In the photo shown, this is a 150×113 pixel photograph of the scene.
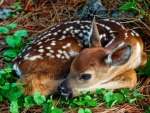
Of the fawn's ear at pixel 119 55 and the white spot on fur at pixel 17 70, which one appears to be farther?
the white spot on fur at pixel 17 70

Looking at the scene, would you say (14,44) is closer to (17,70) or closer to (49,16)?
(17,70)

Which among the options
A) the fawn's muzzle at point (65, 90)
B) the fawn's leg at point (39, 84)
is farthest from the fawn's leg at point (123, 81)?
the fawn's leg at point (39, 84)

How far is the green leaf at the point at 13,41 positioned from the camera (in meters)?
5.07

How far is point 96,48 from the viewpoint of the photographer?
424 centimetres

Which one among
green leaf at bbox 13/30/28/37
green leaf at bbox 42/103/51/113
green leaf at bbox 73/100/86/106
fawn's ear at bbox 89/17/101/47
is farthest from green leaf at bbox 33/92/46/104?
green leaf at bbox 13/30/28/37

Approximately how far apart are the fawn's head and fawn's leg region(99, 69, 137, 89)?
109 mm

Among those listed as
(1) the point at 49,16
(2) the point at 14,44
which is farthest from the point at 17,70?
(1) the point at 49,16

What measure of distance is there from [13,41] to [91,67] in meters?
1.39

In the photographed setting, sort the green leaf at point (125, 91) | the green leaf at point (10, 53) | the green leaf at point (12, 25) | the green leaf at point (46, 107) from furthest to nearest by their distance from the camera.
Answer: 1. the green leaf at point (12, 25)
2. the green leaf at point (10, 53)
3. the green leaf at point (125, 91)
4. the green leaf at point (46, 107)

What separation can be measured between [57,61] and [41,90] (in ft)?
1.23

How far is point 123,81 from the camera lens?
4488 millimetres

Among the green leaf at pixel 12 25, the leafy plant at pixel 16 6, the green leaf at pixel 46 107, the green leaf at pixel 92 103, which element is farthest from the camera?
the leafy plant at pixel 16 6

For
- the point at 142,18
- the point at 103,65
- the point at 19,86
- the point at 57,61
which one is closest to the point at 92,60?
the point at 103,65

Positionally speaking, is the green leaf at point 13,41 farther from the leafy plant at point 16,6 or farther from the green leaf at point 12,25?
the leafy plant at point 16,6
